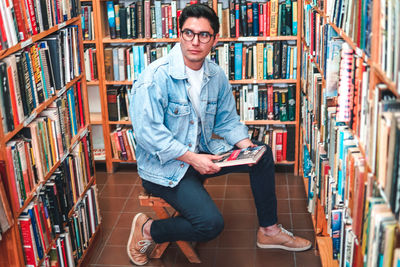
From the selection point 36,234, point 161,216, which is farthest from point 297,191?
point 36,234

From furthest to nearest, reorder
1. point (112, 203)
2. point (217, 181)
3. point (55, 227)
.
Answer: point (217, 181), point (112, 203), point (55, 227)

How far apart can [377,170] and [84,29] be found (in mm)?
2945

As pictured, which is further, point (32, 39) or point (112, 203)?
point (112, 203)

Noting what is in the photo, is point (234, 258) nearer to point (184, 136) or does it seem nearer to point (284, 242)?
point (284, 242)

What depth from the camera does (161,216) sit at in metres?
2.87

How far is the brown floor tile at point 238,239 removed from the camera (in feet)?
10.2

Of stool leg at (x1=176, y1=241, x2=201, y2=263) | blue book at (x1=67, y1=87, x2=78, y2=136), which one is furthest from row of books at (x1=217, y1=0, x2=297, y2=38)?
stool leg at (x1=176, y1=241, x2=201, y2=263)

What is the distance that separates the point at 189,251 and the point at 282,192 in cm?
115

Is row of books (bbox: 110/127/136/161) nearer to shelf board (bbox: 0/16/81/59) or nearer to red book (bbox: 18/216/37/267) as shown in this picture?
shelf board (bbox: 0/16/81/59)

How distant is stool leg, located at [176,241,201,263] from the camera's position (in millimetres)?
2881

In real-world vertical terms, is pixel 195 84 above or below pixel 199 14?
below

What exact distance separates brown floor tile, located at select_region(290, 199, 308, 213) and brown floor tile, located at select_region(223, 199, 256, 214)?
268mm

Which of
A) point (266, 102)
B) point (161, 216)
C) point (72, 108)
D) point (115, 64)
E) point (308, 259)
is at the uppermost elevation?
point (115, 64)

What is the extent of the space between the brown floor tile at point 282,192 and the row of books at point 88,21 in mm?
1824
